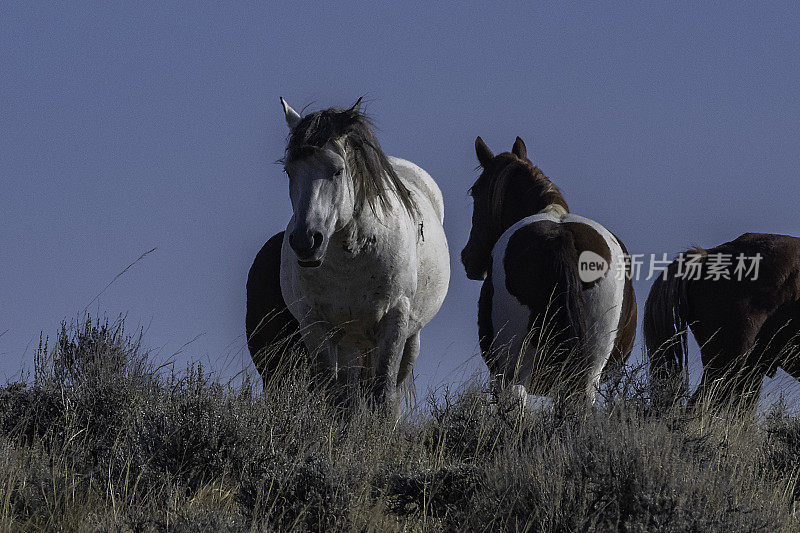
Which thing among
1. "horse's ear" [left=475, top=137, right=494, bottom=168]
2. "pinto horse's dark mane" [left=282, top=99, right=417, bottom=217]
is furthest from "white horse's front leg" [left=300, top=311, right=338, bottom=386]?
"horse's ear" [left=475, top=137, right=494, bottom=168]

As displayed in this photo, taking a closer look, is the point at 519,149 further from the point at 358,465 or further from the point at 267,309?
the point at 358,465

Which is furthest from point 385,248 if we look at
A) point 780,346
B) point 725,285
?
point 780,346

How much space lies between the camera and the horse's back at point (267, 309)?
7.62m

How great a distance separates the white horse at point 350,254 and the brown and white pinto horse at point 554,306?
66cm

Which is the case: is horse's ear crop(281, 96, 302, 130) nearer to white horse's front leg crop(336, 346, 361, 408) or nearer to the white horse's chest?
the white horse's chest

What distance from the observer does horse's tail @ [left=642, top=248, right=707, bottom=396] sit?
7.41m

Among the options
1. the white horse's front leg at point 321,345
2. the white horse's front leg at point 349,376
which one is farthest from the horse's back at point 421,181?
the white horse's front leg at point 321,345

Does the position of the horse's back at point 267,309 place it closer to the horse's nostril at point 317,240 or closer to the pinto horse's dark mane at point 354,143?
the pinto horse's dark mane at point 354,143

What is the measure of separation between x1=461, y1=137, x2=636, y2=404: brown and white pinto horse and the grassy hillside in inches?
31.9

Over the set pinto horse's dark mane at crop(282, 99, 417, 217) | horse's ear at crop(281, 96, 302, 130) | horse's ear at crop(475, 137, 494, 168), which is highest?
horse's ear at crop(475, 137, 494, 168)

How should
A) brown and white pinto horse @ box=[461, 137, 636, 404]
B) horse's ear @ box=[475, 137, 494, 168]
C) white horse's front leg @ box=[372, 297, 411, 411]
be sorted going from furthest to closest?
horse's ear @ box=[475, 137, 494, 168] < brown and white pinto horse @ box=[461, 137, 636, 404] < white horse's front leg @ box=[372, 297, 411, 411]

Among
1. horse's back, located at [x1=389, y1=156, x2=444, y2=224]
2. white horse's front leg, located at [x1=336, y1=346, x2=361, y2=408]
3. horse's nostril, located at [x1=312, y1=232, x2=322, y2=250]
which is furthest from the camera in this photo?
horse's back, located at [x1=389, y1=156, x2=444, y2=224]

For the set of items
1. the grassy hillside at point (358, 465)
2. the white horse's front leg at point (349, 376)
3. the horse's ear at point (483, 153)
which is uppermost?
the horse's ear at point (483, 153)

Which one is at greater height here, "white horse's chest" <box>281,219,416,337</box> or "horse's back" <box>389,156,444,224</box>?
"horse's back" <box>389,156,444,224</box>
